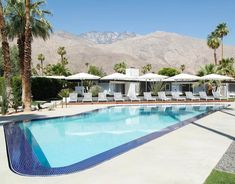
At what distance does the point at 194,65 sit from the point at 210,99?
453ft

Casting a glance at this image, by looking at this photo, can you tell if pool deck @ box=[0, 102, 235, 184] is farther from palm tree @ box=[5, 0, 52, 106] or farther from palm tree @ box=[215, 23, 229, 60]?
palm tree @ box=[215, 23, 229, 60]

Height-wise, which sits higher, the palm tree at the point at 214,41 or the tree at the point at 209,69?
the palm tree at the point at 214,41

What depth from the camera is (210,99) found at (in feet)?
90.0

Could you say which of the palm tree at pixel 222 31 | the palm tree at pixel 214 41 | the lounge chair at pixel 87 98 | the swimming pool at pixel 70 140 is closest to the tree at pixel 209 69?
the lounge chair at pixel 87 98

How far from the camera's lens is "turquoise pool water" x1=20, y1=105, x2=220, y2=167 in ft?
29.5

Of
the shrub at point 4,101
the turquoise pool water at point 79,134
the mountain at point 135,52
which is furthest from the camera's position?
the mountain at point 135,52

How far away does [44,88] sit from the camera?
30.0m

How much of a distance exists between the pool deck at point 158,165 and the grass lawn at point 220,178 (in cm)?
11

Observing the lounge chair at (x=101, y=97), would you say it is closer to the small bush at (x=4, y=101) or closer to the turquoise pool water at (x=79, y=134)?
the turquoise pool water at (x=79, y=134)

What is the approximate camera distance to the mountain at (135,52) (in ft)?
440

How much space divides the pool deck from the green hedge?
63.8ft

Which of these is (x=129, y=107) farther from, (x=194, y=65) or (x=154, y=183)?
(x=194, y=65)

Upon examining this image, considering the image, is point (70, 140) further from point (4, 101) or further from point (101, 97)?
point (101, 97)

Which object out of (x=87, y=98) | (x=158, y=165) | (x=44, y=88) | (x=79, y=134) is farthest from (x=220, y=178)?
(x=44, y=88)
